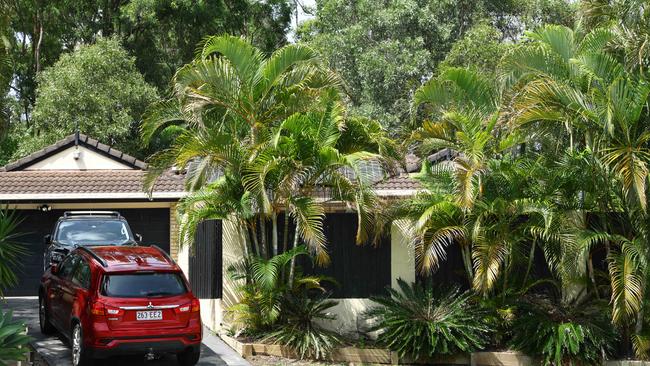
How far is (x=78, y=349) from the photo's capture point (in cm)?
1151

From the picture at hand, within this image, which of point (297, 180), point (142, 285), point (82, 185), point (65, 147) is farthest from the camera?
point (65, 147)

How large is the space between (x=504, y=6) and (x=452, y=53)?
21.7 feet

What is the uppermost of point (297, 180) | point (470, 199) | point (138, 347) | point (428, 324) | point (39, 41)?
point (39, 41)

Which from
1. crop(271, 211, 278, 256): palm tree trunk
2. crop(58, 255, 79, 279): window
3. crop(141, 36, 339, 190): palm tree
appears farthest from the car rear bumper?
crop(141, 36, 339, 190): palm tree

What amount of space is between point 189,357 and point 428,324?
4204mm

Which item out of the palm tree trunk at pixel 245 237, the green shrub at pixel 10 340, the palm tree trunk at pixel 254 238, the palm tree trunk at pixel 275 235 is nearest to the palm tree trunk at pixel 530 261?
the palm tree trunk at pixel 275 235

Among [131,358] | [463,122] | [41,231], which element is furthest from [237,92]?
[41,231]

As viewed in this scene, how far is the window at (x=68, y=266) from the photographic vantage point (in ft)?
41.4

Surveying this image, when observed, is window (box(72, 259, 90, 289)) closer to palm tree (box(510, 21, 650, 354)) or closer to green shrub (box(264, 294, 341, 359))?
green shrub (box(264, 294, 341, 359))

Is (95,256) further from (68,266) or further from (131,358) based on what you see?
(131,358)

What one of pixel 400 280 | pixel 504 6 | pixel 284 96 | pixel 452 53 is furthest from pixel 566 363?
pixel 504 6

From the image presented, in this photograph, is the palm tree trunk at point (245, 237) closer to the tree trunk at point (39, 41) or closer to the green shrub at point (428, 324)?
the green shrub at point (428, 324)

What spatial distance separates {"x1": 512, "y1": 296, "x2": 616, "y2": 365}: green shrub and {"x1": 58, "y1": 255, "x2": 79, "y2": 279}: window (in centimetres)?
741

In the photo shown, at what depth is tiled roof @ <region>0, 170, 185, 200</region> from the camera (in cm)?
2025
